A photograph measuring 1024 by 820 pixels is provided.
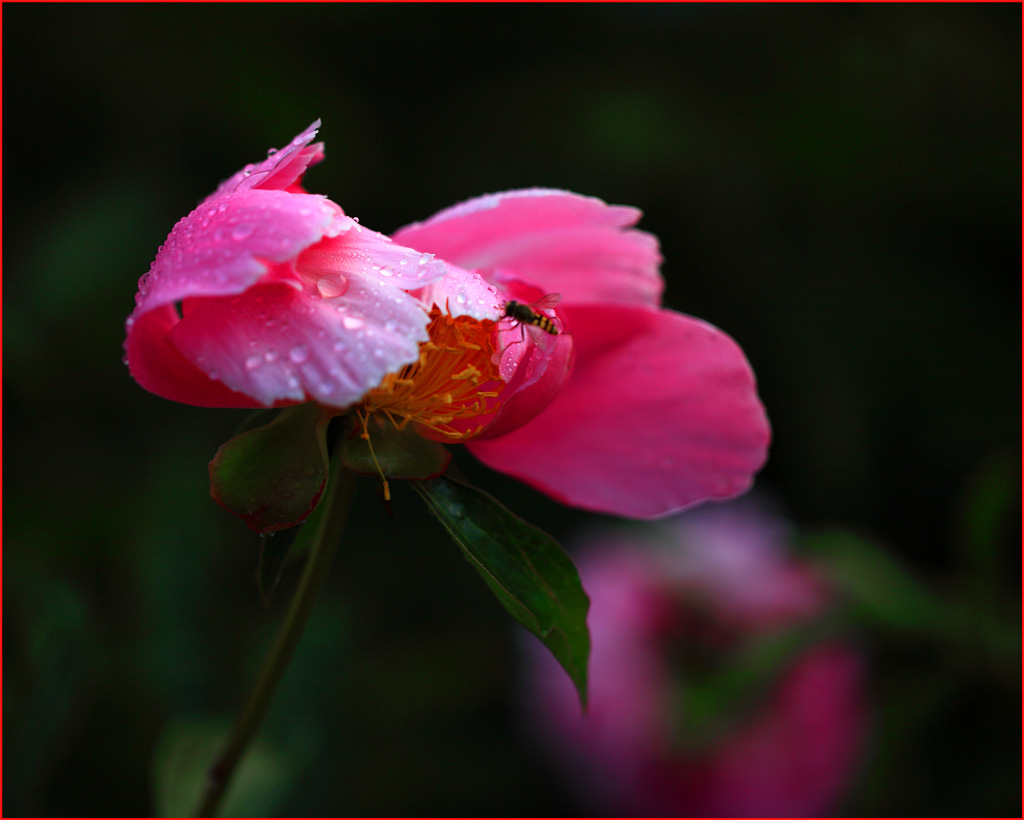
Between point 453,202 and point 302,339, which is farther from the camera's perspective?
point 453,202

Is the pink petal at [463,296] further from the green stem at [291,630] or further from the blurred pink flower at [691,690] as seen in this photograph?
the blurred pink flower at [691,690]

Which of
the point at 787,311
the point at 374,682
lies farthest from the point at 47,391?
the point at 787,311

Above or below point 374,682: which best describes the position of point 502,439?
above

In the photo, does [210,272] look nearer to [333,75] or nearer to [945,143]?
[333,75]

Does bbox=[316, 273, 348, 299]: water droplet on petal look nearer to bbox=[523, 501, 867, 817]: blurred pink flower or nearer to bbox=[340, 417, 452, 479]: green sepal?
bbox=[340, 417, 452, 479]: green sepal

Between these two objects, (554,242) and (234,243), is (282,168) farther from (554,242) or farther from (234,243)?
(554,242)

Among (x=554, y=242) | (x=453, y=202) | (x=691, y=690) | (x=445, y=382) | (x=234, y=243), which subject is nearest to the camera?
(x=234, y=243)

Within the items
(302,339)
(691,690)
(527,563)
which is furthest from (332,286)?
(691,690)
